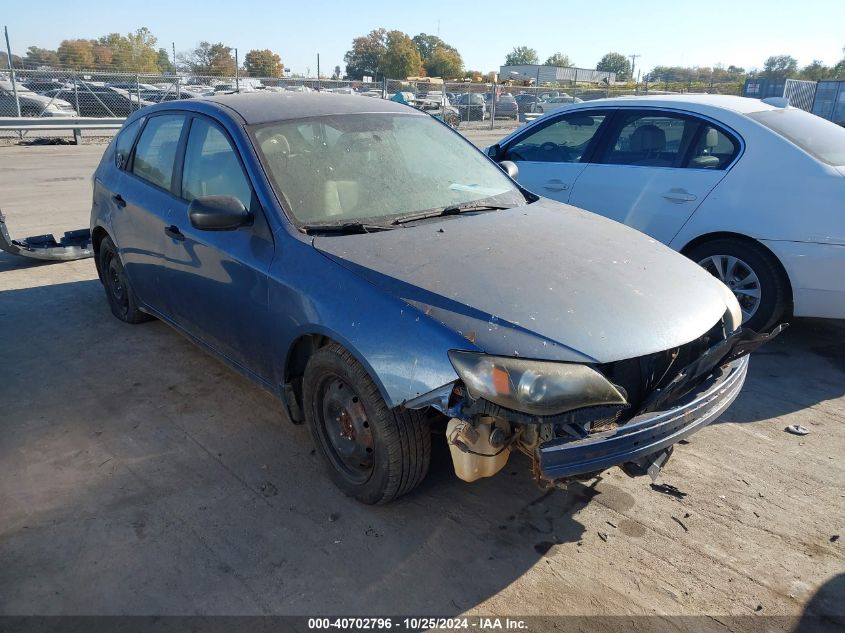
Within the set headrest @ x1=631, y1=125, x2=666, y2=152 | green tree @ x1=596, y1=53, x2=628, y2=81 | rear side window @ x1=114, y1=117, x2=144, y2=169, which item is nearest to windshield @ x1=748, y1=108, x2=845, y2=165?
headrest @ x1=631, y1=125, x2=666, y2=152

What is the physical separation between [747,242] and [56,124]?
1749 cm

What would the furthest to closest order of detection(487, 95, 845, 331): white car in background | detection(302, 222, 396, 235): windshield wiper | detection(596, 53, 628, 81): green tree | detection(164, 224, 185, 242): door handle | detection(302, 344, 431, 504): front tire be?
detection(596, 53, 628, 81): green tree, detection(487, 95, 845, 331): white car in background, detection(164, 224, 185, 242): door handle, detection(302, 222, 396, 235): windshield wiper, detection(302, 344, 431, 504): front tire

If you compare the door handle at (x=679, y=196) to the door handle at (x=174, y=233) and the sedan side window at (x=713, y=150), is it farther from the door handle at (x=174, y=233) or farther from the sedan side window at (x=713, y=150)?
the door handle at (x=174, y=233)

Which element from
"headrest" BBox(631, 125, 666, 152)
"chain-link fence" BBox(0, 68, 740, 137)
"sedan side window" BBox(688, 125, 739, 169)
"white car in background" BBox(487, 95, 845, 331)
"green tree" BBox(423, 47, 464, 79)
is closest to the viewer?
"white car in background" BBox(487, 95, 845, 331)

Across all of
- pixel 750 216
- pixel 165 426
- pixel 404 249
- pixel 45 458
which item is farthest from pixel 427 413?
pixel 750 216

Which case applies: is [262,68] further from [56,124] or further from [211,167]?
[211,167]

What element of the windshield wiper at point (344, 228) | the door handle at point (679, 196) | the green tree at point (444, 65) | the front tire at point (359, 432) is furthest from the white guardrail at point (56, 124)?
the green tree at point (444, 65)

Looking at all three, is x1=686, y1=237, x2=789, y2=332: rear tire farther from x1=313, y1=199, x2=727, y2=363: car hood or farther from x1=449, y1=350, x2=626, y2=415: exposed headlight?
x1=449, y1=350, x2=626, y2=415: exposed headlight

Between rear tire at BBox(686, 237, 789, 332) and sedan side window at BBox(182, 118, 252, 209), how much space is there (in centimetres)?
347

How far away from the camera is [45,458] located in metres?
3.41

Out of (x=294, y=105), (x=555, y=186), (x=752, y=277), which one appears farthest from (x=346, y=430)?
(x=555, y=186)

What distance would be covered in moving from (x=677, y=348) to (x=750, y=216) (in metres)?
2.44

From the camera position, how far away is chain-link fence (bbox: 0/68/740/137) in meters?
18.5

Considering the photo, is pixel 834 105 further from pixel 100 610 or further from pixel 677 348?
pixel 100 610
